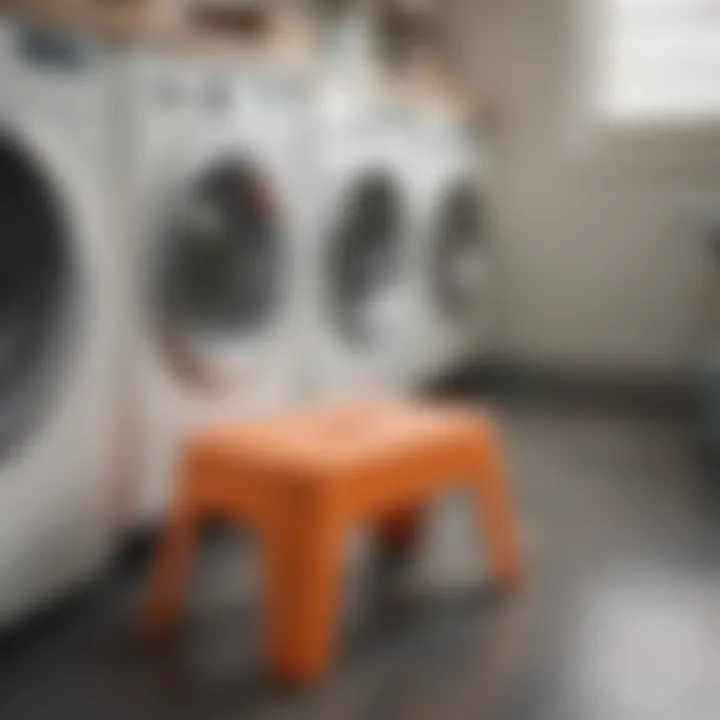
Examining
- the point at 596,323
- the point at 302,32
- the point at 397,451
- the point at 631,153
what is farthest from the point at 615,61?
the point at 397,451

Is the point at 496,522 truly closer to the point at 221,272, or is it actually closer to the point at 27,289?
the point at 221,272

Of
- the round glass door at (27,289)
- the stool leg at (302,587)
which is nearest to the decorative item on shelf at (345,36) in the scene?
the round glass door at (27,289)

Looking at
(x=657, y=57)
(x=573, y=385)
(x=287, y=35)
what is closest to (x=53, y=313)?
(x=287, y=35)

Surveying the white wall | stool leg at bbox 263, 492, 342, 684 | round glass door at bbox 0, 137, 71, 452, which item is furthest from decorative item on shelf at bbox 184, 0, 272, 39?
the white wall

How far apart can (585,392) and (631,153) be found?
67 cm

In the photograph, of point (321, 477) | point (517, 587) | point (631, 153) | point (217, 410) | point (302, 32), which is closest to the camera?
point (321, 477)

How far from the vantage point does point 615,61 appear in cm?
335

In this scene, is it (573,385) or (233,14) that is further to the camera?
(573,385)

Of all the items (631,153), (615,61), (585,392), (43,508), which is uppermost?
(615,61)

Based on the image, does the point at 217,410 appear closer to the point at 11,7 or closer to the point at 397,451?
the point at 397,451

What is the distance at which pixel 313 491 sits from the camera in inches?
49.9

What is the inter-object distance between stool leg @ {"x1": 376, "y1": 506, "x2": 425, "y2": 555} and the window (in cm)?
185

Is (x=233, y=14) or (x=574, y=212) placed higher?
(x=233, y=14)

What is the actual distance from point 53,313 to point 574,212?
7.25 feet
